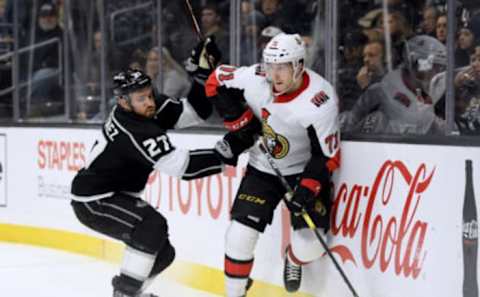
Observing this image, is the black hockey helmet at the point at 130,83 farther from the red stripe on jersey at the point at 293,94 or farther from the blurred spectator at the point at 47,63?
the blurred spectator at the point at 47,63

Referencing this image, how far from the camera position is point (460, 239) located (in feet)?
11.5

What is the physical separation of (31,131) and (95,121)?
0.61 meters

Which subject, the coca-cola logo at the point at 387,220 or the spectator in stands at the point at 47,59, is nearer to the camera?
the coca-cola logo at the point at 387,220

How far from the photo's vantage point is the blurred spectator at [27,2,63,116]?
6.80m

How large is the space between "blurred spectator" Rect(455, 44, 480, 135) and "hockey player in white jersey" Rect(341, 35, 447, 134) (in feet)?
0.29

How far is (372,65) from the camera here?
4.14 m

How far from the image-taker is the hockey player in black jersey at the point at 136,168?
13.6ft

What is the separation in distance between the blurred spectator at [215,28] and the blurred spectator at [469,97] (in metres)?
1.81

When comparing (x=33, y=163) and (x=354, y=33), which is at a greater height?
(x=354, y=33)

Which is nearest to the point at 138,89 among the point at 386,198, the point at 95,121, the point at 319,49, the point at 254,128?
the point at 254,128

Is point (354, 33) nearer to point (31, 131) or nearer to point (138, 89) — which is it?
point (138, 89)

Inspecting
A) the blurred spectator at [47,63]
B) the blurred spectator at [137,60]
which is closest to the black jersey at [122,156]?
the blurred spectator at [137,60]

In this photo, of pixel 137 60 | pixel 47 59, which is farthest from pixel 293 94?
pixel 47 59

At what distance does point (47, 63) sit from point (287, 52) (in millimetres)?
3351
